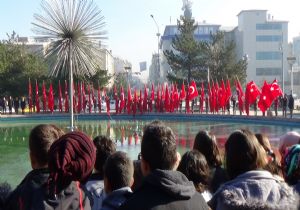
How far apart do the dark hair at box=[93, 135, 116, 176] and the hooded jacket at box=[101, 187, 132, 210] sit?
957 mm

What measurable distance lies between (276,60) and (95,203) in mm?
71148


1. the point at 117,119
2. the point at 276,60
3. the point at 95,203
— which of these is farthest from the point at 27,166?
the point at 276,60

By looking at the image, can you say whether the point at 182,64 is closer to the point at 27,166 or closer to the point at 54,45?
the point at 54,45

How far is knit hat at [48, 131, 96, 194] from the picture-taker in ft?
8.66

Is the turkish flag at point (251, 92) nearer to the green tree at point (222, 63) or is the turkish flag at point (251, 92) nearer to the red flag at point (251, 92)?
the red flag at point (251, 92)

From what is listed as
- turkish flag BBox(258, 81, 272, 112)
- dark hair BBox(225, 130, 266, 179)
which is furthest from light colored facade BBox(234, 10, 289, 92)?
dark hair BBox(225, 130, 266, 179)

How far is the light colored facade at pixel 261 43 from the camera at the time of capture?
230 feet

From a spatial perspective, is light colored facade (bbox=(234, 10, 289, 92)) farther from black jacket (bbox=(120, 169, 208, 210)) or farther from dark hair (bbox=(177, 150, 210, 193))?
black jacket (bbox=(120, 169, 208, 210))

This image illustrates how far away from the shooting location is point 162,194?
7.75 ft

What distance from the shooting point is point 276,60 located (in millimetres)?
71438

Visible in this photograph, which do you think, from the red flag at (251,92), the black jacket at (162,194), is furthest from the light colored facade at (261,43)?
the black jacket at (162,194)

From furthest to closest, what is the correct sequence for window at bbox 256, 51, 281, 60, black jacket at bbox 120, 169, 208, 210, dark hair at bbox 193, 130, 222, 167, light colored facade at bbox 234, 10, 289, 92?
window at bbox 256, 51, 281, 60, light colored facade at bbox 234, 10, 289, 92, dark hair at bbox 193, 130, 222, 167, black jacket at bbox 120, 169, 208, 210

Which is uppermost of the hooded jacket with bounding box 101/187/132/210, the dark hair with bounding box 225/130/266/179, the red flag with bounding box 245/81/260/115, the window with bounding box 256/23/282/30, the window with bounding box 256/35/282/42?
the window with bounding box 256/23/282/30

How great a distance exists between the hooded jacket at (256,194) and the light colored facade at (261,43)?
226 ft
